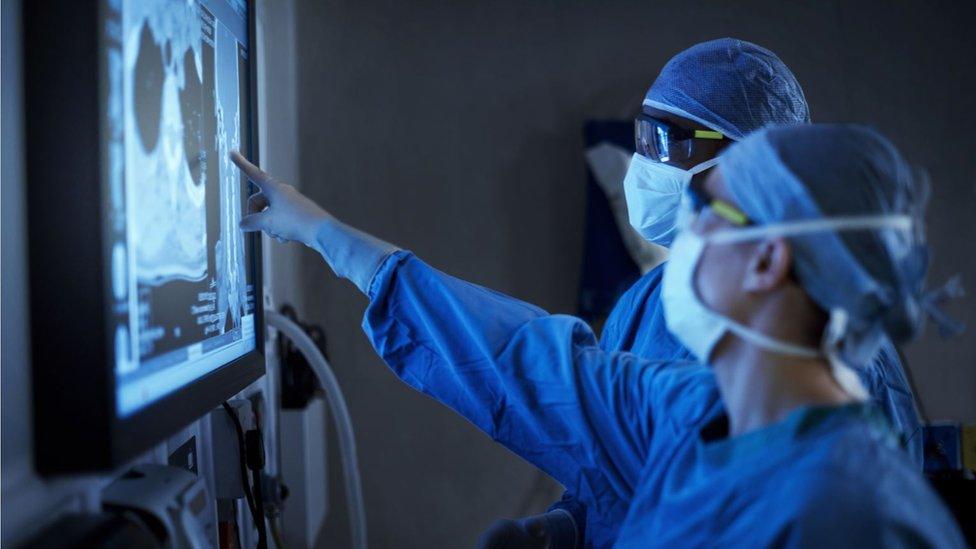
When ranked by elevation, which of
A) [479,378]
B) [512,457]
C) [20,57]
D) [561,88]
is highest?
[561,88]

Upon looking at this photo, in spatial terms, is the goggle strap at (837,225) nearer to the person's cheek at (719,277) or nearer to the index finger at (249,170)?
the person's cheek at (719,277)

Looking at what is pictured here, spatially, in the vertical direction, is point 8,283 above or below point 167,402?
above

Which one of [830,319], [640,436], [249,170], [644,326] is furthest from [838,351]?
[249,170]

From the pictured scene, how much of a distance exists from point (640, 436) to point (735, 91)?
0.67m

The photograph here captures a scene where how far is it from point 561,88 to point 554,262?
24.0 inches

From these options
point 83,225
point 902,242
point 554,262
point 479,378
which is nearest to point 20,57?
point 83,225

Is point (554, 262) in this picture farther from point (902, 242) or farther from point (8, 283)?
point (8, 283)

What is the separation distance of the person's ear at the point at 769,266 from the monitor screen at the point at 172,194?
0.63 m

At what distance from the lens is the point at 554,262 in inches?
99.0

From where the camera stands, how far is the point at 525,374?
102cm

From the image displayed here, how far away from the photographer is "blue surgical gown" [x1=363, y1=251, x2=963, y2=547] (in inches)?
26.5

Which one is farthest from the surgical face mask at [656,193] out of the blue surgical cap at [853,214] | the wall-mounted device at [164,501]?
the wall-mounted device at [164,501]

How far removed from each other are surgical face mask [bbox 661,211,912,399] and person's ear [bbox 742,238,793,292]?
0.01 m

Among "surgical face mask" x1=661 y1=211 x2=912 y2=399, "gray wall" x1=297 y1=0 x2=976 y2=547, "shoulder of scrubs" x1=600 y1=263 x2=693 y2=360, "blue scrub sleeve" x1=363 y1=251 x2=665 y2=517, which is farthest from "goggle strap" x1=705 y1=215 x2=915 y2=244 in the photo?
"gray wall" x1=297 y1=0 x2=976 y2=547
